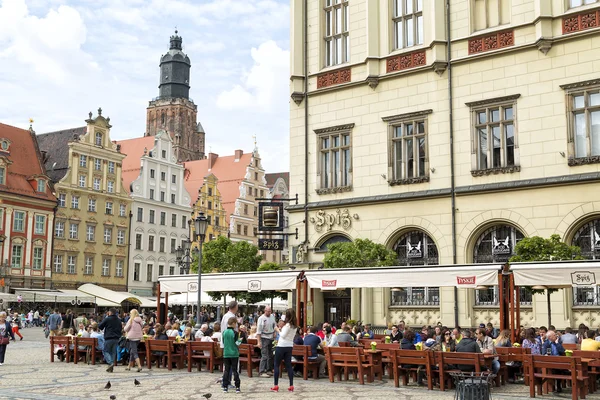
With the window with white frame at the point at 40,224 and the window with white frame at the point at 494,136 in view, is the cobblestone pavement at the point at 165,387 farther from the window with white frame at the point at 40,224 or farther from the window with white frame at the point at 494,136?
the window with white frame at the point at 40,224

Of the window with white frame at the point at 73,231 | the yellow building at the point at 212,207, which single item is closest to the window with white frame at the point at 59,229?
the window with white frame at the point at 73,231

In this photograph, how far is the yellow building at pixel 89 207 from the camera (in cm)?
6047

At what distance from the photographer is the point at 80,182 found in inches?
2427

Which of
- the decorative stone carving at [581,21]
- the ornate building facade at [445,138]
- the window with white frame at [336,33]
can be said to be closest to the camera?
the decorative stone carving at [581,21]

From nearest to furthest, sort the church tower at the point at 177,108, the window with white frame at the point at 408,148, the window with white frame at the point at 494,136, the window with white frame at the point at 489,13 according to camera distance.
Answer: the window with white frame at the point at 494,136 → the window with white frame at the point at 489,13 → the window with white frame at the point at 408,148 → the church tower at the point at 177,108

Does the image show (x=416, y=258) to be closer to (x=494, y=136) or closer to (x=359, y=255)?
(x=359, y=255)

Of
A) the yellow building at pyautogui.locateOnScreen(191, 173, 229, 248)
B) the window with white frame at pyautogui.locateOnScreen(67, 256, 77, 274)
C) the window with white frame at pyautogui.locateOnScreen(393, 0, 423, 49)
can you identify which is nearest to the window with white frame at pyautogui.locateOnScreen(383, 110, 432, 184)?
the window with white frame at pyautogui.locateOnScreen(393, 0, 423, 49)

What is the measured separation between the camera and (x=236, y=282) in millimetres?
21578

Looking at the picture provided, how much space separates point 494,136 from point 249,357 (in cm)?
1364

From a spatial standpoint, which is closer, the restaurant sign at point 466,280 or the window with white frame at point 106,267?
the restaurant sign at point 466,280

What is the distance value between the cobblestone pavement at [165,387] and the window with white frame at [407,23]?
16.4m

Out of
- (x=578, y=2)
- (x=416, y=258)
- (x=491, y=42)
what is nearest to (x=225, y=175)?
(x=416, y=258)

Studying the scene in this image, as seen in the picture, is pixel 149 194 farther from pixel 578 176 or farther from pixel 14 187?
pixel 578 176

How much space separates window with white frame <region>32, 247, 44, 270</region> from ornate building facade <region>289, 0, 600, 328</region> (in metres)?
33.5
